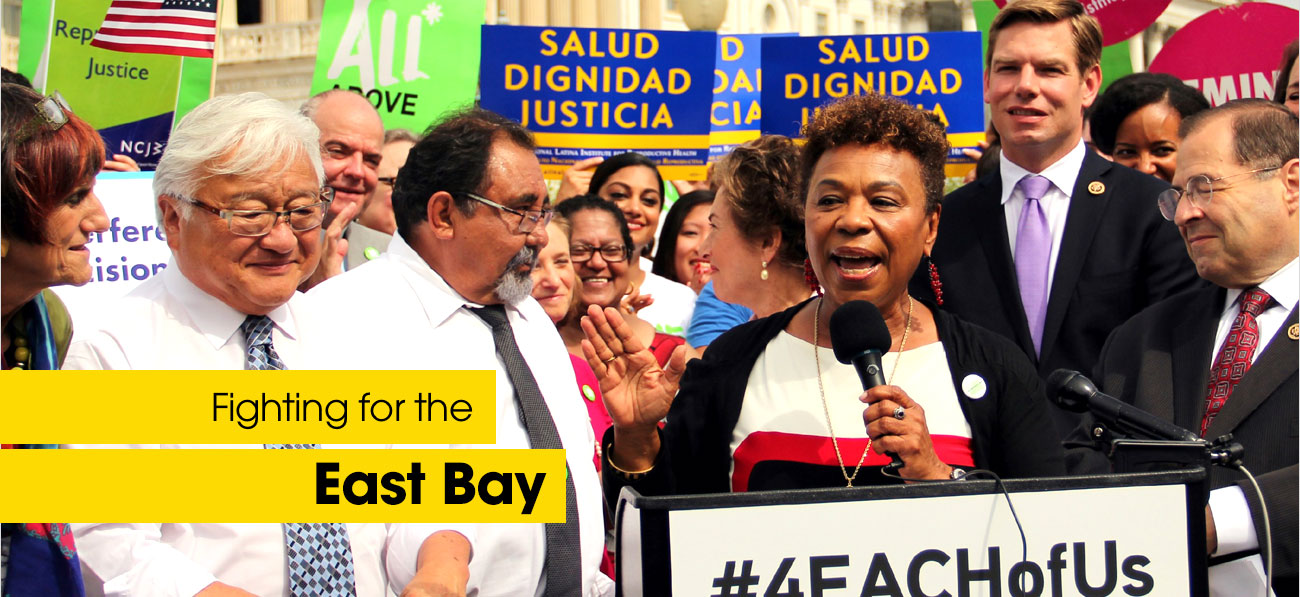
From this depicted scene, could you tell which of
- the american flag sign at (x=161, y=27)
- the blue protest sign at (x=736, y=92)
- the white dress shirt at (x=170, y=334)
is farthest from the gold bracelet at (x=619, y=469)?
the blue protest sign at (x=736, y=92)

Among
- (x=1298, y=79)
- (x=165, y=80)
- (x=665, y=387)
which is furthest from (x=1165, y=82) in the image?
(x=165, y=80)

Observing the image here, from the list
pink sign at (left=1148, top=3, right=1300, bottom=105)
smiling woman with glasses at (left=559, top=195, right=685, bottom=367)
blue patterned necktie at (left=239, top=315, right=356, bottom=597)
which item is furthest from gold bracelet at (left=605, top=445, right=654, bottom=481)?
pink sign at (left=1148, top=3, right=1300, bottom=105)

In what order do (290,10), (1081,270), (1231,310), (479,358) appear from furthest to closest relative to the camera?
(290,10) → (1081,270) → (479,358) → (1231,310)

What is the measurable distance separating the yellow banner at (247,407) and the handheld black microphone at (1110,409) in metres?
1.26

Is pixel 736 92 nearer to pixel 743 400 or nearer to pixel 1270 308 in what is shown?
pixel 1270 308

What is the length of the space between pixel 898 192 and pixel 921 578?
979 millimetres

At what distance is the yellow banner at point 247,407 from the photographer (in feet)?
8.90

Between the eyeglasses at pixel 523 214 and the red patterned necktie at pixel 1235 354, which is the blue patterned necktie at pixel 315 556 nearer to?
the eyeglasses at pixel 523 214

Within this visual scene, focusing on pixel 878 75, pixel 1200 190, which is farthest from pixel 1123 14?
pixel 1200 190

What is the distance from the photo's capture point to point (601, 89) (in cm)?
738

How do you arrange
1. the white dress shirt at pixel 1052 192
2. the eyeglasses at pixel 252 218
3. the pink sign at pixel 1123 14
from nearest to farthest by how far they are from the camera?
the eyeglasses at pixel 252 218 → the white dress shirt at pixel 1052 192 → the pink sign at pixel 1123 14

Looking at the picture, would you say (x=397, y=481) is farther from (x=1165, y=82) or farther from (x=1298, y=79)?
(x=1165, y=82)

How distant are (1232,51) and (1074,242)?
314 cm

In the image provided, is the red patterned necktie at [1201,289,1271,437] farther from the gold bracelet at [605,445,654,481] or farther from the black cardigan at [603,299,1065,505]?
the gold bracelet at [605,445,654,481]
